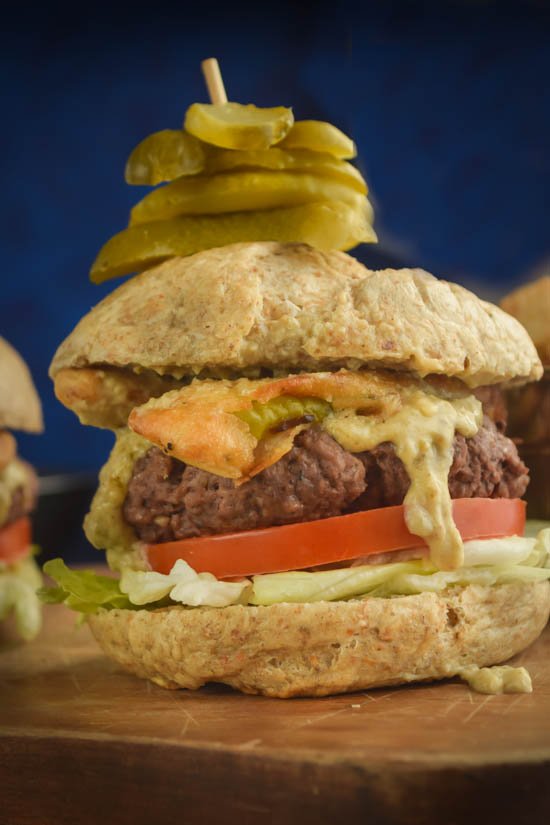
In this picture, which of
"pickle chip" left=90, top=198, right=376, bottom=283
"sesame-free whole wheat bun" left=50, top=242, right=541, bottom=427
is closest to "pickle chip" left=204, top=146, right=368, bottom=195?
"pickle chip" left=90, top=198, right=376, bottom=283

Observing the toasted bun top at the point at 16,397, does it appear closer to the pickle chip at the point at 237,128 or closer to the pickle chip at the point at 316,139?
the pickle chip at the point at 237,128

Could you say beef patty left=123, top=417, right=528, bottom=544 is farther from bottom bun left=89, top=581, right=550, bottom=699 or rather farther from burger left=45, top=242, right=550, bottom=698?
bottom bun left=89, top=581, right=550, bottom=699

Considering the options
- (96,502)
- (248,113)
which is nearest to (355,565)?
(96,502)

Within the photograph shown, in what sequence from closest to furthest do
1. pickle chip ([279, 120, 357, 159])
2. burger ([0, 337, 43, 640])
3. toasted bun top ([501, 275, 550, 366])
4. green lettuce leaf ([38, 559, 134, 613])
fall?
green lettuce leaf ([38, 559, 134, 613]), pickle chip ([279, 120, 357, 159]), toasted bun top ([501, 275, 550, 366]), burger ([0, 337, 43, 640])

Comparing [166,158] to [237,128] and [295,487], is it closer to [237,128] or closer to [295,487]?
[237,128]

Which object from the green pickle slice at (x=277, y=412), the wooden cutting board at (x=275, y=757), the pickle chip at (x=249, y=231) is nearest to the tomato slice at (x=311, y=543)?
Result: the green pickle slice at (x=277, y=412)
